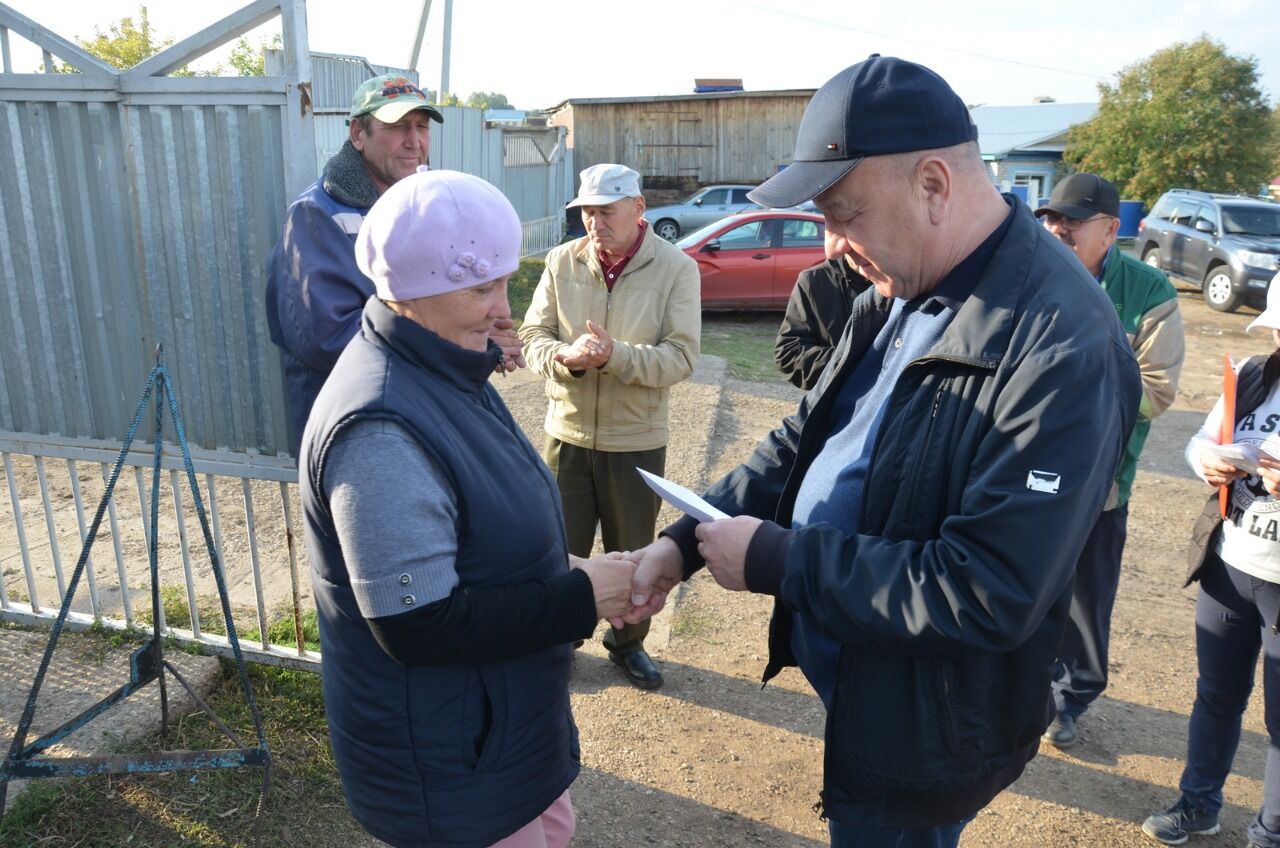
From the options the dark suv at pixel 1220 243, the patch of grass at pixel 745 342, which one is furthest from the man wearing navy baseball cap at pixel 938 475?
the dark suv at pixel 1220 243

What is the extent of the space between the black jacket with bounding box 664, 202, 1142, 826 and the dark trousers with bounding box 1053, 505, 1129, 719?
1.97 m

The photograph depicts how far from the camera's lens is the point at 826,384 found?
2.19 meters

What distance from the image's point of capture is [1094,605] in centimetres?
371

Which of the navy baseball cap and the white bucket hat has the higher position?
the navy baseball cap

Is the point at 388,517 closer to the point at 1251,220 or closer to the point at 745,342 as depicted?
the point at 745,342

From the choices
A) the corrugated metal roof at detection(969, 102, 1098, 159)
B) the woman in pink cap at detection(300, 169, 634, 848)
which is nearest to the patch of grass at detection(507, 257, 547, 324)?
the woman in pink cap at detection(300, 169, 634, 848)

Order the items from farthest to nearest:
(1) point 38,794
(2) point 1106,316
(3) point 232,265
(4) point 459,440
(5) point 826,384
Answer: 1. (3) point 232,265
2. (1) point 38,794
3. (5) point 826,384
4. (4) point 459,440
5. (2) point 1106,316

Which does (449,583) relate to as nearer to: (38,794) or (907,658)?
(907,658)

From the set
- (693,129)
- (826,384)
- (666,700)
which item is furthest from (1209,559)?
Answer: (693,129)

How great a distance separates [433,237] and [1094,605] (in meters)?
3.05

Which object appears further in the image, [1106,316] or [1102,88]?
[1102,88]

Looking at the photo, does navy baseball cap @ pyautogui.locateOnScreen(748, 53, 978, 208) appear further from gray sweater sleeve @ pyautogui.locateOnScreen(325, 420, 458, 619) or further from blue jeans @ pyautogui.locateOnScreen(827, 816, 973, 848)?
blue jeans @ pyautogui.locateOnScreen(827, 816, 973, 848)

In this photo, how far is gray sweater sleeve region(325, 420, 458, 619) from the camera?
5.61 ft

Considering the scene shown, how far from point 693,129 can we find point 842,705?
27456 mm
